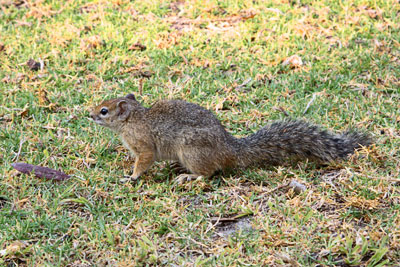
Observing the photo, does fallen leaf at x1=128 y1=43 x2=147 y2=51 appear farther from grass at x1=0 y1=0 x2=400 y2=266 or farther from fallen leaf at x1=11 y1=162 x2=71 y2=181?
fallen leaf at x1=11 y1=162 x2=71 y2=181

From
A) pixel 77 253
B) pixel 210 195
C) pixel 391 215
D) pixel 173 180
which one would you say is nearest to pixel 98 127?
pixel 173 180

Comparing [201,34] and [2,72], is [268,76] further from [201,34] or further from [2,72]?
[2,72]

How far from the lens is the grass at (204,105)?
335 centimetres

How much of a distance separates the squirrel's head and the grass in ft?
1.04

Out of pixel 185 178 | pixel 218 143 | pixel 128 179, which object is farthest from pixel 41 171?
pixel 218 143

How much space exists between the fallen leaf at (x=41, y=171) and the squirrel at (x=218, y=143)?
560mm

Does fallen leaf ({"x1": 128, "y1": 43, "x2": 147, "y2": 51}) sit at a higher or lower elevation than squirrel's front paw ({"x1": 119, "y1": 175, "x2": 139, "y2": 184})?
higher

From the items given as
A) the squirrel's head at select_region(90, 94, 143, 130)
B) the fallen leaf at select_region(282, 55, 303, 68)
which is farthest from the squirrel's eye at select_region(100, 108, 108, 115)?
the fallen leaf at select_region(282, 55, 303, 68)

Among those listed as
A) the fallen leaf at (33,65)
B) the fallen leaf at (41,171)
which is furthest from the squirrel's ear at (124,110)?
the fallen leaf at (33,65)

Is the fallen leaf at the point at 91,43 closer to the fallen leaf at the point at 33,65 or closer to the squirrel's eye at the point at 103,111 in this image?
the fallen leaf at the point at 33,65

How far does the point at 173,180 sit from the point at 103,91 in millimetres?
1920

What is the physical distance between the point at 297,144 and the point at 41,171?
6.70ft

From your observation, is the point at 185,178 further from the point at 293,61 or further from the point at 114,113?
the point at 293,61

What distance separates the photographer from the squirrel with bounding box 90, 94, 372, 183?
164 inches
